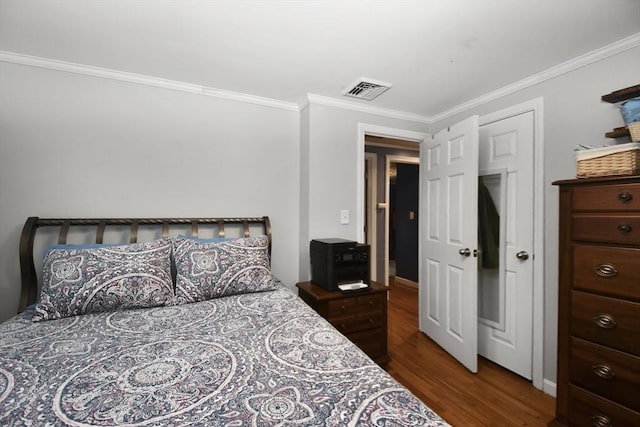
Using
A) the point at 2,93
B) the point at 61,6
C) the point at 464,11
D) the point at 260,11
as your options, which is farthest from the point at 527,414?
the point at 2,93

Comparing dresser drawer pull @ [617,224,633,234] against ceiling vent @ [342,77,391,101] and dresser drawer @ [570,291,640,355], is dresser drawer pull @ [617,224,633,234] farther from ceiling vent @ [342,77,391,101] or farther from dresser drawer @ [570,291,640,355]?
ceiling vent @ [342,77,391,101]

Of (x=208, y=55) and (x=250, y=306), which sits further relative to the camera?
(x=208, y=55)

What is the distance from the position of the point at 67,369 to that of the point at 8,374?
17 cm

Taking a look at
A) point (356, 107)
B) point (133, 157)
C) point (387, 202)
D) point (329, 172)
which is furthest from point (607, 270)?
point (387, 202)

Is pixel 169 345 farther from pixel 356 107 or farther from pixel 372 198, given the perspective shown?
pixel 372 198

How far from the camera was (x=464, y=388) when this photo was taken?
207 centimetres

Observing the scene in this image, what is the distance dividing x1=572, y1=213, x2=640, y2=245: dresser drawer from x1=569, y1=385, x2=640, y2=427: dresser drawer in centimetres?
81

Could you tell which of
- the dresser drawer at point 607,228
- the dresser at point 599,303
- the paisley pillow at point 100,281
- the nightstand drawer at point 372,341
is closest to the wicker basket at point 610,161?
the dresser at point 599,303

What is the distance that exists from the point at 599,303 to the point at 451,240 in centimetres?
113

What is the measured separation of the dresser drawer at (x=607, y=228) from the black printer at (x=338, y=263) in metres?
1.31

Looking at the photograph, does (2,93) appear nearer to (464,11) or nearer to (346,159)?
(346,159)

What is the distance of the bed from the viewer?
2.63ft

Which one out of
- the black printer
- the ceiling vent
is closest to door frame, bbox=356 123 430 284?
the ceiling vent

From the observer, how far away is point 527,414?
5.92 feet
